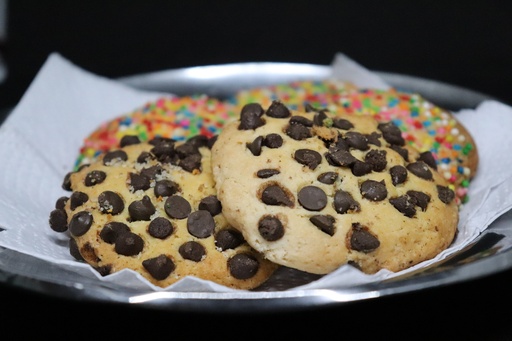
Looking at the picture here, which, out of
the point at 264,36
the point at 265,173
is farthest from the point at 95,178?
the point at 264,36

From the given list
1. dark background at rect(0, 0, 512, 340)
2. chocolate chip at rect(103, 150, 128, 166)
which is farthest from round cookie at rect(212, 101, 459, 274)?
dark background at rect(0, 0, 512, 340)

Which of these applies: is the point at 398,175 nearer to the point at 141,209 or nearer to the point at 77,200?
the point at 141,209

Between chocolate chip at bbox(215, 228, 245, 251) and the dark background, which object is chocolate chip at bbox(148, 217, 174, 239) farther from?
the dark background

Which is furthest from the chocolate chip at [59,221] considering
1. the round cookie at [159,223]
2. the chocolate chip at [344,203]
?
the chocolate chip at [344,203]

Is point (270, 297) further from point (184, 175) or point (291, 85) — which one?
point (291, 85)

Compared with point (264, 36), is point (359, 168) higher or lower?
higher

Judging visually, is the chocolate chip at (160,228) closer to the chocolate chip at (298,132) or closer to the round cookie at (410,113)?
the chocolate chip at (298,132)
